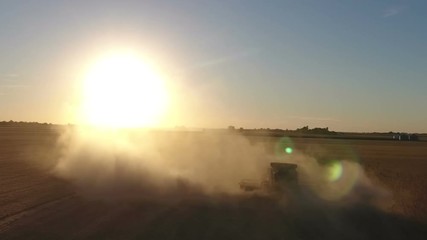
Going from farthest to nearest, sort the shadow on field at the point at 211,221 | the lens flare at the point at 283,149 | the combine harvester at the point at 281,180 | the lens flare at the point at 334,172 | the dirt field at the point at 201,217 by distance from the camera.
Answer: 1. the lens flare at the point at 283,149
2. the lens flare at the point at 334,172
3. the combine harvester at the point at 281,180
4. the dirt field at the point at 201,217
5. the shadow on field at the point at 211,221

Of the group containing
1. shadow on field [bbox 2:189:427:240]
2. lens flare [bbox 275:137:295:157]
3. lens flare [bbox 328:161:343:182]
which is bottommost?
shadow on field [bbox 2:189:427:240]

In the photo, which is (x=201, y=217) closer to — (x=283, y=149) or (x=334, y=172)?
(x=334, y=172)

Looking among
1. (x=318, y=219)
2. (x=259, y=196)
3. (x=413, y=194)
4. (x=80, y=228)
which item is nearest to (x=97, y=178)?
(x=259, y=196)

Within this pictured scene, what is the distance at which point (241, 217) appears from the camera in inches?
671

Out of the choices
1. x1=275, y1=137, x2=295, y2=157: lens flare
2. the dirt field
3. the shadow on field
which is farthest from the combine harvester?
x1=275, y1=137, x2=295, y2=157: lens flare

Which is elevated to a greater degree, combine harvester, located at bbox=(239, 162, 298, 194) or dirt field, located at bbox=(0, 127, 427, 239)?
combine harvester, located at bbox=(239, 162, 298, 194)

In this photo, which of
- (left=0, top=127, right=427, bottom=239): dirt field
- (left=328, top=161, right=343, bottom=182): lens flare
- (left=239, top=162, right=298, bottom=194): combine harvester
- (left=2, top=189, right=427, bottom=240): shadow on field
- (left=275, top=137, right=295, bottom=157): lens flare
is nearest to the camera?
(left=2, top=189, right=427, bottom=240): shadow on field

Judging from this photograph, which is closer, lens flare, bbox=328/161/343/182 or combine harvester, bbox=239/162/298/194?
combine harvester, bbox=239/162/298/194

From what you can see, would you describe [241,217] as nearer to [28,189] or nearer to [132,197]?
[132,197]

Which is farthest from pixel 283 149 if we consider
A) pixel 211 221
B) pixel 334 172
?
pixel 211 221

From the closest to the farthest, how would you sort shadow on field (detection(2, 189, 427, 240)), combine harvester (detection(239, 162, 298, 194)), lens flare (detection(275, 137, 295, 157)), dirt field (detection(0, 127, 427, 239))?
shadow on field (detection(2, 189, 427, 240)) → dirt field (detection(0, 127, 427, 239)) → combine harvester (detection(239, 162, 298, 194)) → lens flare (detection(275, 137, 295, 157))

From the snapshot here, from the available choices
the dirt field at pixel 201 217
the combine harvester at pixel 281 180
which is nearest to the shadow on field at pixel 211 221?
the dirt field at pixel 201 217

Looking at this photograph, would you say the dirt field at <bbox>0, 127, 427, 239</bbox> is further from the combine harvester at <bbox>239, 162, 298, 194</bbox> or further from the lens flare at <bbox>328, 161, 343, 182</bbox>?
the lens flare at <bbox>328, 161, 343, 182</bbox>

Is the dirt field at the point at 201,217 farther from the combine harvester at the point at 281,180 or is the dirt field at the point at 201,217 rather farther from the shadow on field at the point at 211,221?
the combine harvester at the point at 281,180
